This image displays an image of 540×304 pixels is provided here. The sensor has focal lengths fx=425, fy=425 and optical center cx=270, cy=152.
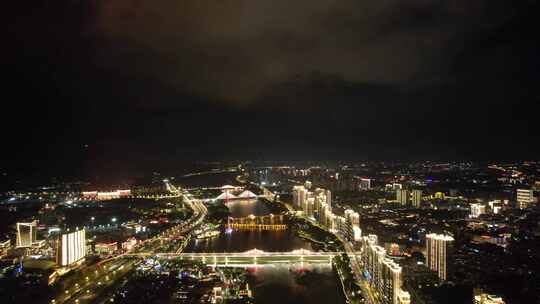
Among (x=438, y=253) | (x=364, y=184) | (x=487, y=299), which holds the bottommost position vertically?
(x=487, y=299)

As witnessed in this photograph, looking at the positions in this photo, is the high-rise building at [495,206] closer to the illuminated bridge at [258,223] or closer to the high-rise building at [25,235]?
the illuminated bridge at [258,223]

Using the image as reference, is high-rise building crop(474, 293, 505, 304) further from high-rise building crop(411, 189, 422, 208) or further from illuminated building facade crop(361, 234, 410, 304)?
high-rise building crop(411, 189, 422, 208)

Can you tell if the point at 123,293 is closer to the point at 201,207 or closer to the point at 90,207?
the point at 90,207

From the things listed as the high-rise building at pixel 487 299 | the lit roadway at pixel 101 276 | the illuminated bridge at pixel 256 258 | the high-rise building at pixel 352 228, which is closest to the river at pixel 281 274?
the illuminated bridge at pixel 256 258

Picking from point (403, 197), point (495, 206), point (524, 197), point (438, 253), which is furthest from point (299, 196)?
point (438, 253)

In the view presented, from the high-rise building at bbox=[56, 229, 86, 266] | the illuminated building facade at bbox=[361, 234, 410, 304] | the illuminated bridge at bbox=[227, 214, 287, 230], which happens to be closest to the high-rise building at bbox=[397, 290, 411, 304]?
the illuminated building facade at bbox=[361, 234, 410, 304]

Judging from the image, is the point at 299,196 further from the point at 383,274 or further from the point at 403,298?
the point at 403,298
